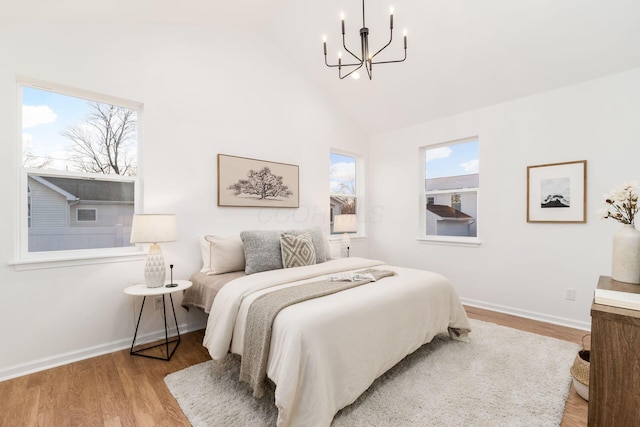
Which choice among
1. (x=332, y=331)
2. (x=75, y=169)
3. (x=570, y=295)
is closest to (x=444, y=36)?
(x=570, y=295)

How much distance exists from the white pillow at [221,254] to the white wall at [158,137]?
0.57 feet

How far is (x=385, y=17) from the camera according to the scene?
301cm

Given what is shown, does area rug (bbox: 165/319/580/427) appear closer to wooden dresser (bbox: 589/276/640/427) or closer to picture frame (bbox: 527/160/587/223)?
wooden dresser (bbox: 589/276/640/427)

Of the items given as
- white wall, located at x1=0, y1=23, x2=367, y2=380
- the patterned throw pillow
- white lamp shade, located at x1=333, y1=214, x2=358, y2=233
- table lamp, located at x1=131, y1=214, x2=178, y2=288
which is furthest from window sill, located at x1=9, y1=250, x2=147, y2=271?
white lamp shade, located at x1=333, y1=214, x2=358, y2=233

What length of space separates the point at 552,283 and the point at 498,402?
1.99 metres

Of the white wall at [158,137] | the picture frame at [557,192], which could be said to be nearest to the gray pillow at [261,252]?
the white wall at [158,137]

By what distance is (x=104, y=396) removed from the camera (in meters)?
1.91

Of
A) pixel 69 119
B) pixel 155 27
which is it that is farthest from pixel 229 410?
pixel 155 27

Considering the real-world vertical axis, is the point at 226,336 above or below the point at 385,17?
below

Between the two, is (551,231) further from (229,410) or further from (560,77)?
(229,410)

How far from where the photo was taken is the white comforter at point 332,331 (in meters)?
1.52

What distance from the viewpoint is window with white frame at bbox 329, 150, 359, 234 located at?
4555mm

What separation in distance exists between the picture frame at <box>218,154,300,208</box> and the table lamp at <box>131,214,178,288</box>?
2.59 ft

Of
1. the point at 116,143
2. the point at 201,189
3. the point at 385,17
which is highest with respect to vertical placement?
the point at 385,17
